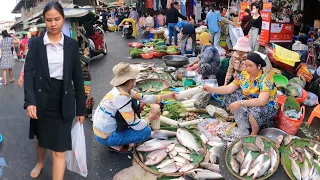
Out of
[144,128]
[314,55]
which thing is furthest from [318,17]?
[144,128]

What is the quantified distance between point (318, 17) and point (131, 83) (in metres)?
7.63

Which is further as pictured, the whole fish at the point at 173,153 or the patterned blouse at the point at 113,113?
the whole fish at the point at 173,153

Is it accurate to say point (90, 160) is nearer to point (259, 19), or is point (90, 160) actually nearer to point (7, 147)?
point (7, 147)

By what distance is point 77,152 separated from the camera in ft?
10.5

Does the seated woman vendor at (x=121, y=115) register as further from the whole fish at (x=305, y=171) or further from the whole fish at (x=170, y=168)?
the whole fish at (x=305, y=171)

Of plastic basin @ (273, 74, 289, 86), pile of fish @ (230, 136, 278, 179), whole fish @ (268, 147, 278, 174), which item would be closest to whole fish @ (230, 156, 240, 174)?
pile of fish @ (230, 136, 278, 179)

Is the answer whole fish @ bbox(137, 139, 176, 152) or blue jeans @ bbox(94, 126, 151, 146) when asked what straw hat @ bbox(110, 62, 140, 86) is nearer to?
blue jeans @ bbox(94, 126, 151, 146)

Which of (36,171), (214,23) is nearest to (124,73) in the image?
(36,171)

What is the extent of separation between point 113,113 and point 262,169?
1786 millimetres

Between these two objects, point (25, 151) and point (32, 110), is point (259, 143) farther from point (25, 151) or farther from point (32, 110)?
point (25, 151)

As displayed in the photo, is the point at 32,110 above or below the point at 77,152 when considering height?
above

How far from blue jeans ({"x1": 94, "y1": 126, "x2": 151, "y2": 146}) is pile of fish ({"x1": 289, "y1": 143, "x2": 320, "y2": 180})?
5.74 feet

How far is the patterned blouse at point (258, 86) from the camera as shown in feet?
13.3

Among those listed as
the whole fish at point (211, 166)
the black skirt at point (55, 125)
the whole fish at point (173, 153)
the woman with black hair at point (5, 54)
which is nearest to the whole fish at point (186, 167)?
the whole fish at point (211, 166)
